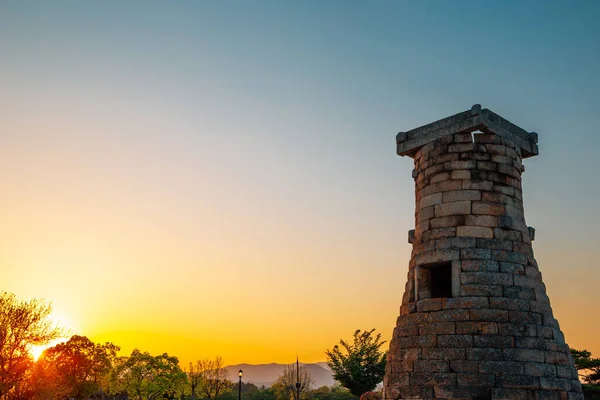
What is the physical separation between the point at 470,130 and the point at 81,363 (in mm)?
34695

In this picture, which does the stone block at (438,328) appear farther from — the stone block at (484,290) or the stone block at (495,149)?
the stone block at (495,149)

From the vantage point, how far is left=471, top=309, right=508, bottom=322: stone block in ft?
34.1

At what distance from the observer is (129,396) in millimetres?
38688

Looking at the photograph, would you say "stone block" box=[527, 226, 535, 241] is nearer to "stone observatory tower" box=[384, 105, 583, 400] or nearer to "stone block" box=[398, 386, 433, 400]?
"stone observatory tower" box=[384, 105, 583, 400]

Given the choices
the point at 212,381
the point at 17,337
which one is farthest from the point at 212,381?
the point at 17,337

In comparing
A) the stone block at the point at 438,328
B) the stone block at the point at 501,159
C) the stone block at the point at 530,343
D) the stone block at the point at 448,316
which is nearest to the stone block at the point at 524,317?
the stone block at the point at 530,343

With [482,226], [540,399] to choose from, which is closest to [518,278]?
[482,226]

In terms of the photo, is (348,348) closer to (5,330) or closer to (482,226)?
(5,330)

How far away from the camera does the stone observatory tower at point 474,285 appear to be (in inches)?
398

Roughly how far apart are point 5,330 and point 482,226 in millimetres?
24246

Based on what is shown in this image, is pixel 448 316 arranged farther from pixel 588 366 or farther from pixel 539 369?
pixel 588 366

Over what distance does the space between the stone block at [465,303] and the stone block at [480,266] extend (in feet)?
1.82

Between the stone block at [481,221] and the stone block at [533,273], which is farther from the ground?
the stone block at [481,221]

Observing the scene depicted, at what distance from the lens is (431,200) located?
11.7 metres
